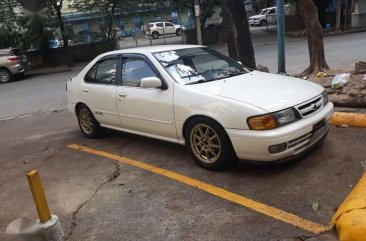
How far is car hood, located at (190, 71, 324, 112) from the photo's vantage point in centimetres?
447

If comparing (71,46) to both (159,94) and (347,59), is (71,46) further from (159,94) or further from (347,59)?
(159,94)

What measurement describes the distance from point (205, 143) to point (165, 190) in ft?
2.36

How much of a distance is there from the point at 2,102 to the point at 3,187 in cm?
861

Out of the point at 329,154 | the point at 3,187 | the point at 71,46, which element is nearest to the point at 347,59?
the point at 329,154

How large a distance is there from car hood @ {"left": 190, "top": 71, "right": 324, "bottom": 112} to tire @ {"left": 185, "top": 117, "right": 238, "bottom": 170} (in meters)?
0.38

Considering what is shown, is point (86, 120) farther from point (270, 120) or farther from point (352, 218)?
point (352, 218)

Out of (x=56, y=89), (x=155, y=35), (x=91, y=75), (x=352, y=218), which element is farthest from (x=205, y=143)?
(x=155, y=35)

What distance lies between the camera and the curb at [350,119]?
233 inches

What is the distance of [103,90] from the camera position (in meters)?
6.29

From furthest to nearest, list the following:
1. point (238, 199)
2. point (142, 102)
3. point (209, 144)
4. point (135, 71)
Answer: point (135, 71) < point (142, 102) < point (209, 144) < point (238, 199)

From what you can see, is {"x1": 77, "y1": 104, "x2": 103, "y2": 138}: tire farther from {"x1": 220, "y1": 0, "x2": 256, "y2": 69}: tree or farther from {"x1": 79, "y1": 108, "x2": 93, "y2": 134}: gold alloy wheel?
{"x1": 220, "y1": 0, "x2": 256, "y2": 69}: tree

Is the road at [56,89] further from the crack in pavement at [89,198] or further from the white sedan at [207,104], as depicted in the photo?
the crack in pavement at [89,198]

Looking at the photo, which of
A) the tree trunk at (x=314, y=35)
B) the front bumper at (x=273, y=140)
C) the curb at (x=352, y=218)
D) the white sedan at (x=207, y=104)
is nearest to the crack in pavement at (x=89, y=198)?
the white sedan at (x=207, y=104)

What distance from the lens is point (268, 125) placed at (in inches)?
169
